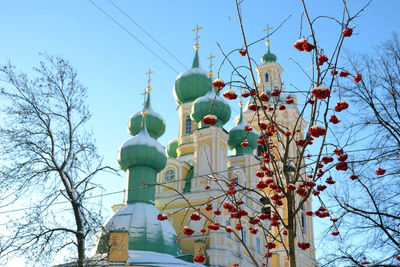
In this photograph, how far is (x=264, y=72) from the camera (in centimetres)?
3744

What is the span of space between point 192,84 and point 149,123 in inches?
168

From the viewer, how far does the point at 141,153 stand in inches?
935

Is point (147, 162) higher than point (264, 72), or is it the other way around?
point (264, 72)

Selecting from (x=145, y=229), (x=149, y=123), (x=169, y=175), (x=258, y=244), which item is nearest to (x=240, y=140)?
(x=169, y=175)

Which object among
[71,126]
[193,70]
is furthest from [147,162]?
[71,126]

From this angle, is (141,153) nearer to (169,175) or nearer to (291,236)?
(169,175)

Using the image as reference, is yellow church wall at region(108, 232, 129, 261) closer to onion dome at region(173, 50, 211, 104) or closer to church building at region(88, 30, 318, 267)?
church building at region(88, 30, 318, 267)

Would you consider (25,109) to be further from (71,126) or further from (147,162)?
(147,162)

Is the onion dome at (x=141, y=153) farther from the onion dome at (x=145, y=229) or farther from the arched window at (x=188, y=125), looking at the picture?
the arched window at (x=188, y=125)

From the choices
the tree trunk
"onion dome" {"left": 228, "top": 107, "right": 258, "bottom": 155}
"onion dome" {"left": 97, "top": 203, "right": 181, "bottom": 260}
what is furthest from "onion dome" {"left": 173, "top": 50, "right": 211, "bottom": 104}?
the tree trunk

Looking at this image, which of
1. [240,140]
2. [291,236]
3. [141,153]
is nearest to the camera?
[291,236]

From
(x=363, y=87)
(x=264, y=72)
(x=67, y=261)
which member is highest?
(x=264, y=72)

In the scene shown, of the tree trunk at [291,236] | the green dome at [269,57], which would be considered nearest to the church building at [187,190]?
the green dome at [269,57]

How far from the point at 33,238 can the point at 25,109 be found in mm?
2887
